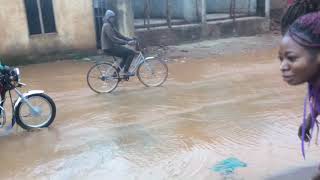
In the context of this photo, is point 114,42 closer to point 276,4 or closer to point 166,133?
point 166,133

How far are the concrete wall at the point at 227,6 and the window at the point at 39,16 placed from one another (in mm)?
7406

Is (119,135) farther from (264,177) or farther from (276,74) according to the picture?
(276,74)

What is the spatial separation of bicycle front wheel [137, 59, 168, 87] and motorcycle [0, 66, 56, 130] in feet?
9.32

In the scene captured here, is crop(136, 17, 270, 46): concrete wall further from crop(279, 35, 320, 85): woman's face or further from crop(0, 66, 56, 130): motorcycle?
crop(279, 35, 320, 85): woman's face

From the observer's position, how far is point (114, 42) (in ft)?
29.4

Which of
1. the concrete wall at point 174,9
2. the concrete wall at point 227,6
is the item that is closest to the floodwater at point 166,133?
Answer: the concrete wall at point 174,9

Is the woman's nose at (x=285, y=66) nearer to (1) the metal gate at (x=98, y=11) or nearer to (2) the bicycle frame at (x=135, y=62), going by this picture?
(2) the bicycle frame at (x=135, y=62)

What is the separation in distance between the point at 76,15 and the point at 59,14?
0.50m

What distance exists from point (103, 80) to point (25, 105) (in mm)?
2610

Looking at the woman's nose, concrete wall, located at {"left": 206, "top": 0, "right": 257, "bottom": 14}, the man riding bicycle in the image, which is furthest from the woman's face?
concrete wall, located at {"left": 206, "top": 0, "right": 257, "bottom": 14}

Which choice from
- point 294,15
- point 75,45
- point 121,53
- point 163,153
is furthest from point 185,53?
point 294,15

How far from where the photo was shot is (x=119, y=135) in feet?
20.9

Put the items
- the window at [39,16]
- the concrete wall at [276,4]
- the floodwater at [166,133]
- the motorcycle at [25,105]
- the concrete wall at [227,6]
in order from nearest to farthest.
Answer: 1. the floodwater at [166,133]
2. the motorcycle at [25,105]
3. the window at [39,16]
4. the concrete wall at [227,6]
5. the concrete wall at [276,4]

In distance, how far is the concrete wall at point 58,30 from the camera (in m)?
12.2
